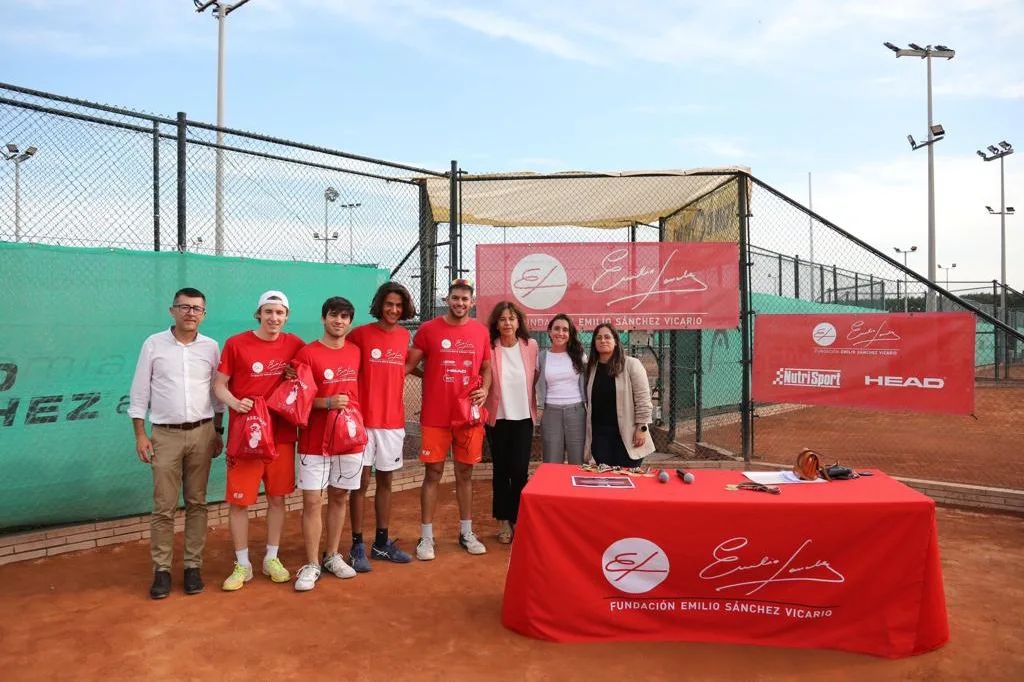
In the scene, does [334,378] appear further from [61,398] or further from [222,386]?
[61,398]

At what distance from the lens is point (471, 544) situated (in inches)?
197

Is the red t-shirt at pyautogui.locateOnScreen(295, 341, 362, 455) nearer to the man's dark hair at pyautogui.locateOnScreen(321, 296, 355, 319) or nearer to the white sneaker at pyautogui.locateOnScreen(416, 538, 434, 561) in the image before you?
the man's dark hair at pyautogui.locateOnScreen(321, 296, 355, 319)

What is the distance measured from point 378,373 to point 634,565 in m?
2.04

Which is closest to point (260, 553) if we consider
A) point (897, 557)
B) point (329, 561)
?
point (329, 561)

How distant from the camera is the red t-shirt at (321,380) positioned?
4297 millimetres

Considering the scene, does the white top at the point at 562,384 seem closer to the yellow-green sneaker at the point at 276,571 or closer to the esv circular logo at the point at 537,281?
the esv circular logo at the point at 537,281

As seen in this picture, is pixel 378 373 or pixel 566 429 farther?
A: pixel 566 429

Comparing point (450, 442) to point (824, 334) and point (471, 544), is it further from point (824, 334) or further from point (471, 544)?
point (824, 334)

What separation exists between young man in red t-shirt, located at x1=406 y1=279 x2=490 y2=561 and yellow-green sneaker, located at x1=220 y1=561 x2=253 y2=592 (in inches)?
43.3

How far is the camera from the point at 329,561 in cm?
451

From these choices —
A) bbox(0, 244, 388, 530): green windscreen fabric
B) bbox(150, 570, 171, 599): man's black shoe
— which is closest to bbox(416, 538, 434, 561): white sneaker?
bbox(150, 570, 171, 599): man's black shoe

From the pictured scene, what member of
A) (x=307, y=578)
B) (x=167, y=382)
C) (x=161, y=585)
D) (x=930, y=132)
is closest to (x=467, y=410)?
(x=307, y=578)

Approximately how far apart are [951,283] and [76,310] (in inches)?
827

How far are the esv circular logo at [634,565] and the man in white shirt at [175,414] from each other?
8.10 feet
